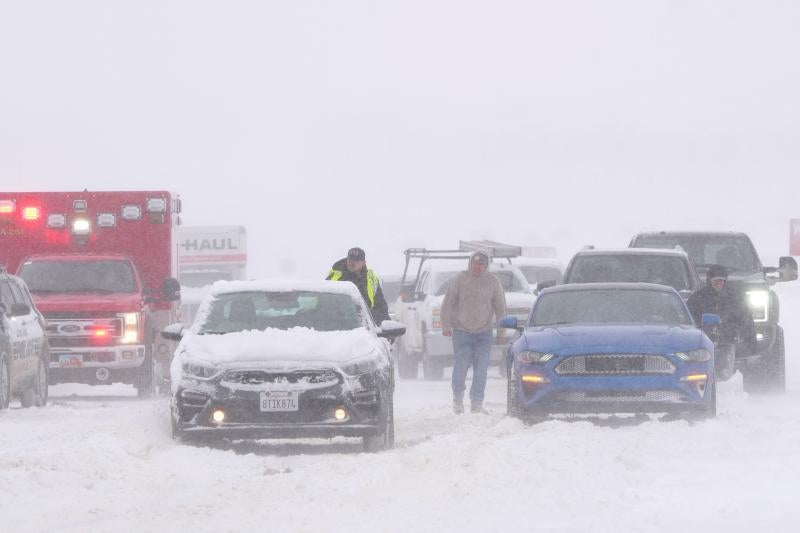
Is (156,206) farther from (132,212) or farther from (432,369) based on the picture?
(432,369)

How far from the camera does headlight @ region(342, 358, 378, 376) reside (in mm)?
14641

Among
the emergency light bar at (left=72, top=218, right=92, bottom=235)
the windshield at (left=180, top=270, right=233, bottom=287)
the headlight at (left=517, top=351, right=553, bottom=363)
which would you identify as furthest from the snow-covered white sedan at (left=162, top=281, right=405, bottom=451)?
the windshield at (left=180, top=270, right=233, bottom=287)

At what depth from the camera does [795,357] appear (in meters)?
32.1

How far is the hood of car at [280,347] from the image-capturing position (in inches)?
574

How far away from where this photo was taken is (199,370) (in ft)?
47.9

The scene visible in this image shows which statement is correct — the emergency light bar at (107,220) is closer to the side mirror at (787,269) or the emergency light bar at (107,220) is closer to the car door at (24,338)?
the car door at (24,338)

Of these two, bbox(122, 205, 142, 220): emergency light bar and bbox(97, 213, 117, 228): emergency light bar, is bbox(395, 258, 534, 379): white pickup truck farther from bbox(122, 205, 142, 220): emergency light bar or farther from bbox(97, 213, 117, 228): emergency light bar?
bbox(97, 213, 117, 228): emergency light bar

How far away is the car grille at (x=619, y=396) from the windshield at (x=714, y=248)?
8459 mm

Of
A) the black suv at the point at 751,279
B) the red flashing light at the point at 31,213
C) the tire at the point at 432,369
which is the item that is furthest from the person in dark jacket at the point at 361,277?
the tire at the point at 432,369

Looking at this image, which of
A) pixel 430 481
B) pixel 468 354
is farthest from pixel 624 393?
pixel 468 354

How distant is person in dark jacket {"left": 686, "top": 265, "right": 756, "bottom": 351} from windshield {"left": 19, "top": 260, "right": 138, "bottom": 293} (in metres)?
8.00

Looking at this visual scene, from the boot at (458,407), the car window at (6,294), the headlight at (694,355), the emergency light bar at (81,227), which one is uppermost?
the emergency light bar at (81,227)

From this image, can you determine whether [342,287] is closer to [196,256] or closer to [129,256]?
[129,256]

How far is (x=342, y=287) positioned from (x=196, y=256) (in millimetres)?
56024
